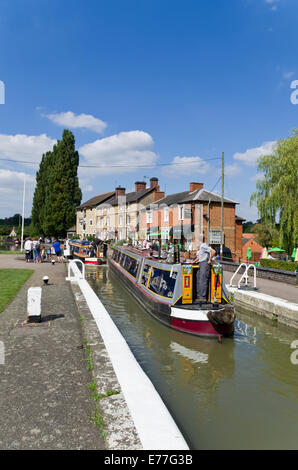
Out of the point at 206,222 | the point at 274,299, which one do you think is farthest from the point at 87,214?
the point at 274,299

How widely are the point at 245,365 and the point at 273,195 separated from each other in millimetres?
15939

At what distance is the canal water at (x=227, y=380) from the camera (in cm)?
370

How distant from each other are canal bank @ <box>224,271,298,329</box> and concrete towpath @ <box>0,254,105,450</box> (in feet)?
17.5

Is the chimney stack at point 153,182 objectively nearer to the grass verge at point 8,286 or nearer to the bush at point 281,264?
the bush at point 281,264

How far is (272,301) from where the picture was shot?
29.8ft

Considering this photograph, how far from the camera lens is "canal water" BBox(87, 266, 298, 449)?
3697 mm

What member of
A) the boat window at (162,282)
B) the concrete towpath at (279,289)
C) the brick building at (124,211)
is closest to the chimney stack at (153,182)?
the brick building at (124,211)

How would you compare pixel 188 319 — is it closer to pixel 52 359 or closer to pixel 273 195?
pixel 52 359

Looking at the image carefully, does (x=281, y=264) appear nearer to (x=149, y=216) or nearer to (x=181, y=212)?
(x=181, y=212)

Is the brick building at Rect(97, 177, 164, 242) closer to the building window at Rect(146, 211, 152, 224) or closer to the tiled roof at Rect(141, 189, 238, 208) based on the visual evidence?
the building window at Rect(146, 211, 152, 224)

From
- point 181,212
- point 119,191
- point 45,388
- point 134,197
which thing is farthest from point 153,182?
point 45,388

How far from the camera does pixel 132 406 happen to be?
3.09 m

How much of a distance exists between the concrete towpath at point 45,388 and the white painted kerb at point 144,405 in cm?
36
